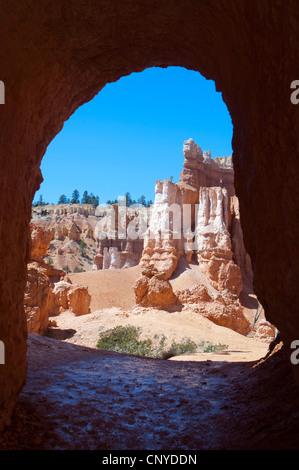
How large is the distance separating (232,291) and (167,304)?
28.0 ft

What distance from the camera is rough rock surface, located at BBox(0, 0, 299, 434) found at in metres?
2.79

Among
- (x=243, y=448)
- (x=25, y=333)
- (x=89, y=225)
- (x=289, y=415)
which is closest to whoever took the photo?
(x=243, y=448)

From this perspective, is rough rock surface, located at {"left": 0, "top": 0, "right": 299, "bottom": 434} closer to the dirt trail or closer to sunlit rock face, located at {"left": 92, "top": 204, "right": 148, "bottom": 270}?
the dirt trail

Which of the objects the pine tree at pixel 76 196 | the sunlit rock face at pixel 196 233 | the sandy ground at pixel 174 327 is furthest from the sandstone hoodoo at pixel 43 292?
the pine tree at pixel 76 196

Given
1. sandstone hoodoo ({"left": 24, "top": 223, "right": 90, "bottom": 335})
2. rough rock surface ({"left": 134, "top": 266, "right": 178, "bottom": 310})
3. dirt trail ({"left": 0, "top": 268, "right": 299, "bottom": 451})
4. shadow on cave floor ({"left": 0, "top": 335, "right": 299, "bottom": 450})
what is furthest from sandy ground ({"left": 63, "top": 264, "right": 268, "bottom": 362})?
shadow on cave floor ({"left": 0, "top": 335, "right": 299, "bottom": 450})

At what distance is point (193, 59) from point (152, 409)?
213 inches

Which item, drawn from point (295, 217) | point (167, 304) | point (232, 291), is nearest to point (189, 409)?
point (295, 217)

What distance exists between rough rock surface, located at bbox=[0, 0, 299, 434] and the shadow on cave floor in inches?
23.9

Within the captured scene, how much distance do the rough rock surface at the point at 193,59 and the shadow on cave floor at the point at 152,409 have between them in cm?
61

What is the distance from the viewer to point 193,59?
212 inches

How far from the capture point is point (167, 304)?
2141 cm

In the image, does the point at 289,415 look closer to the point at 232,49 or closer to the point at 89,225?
the point at 232,49

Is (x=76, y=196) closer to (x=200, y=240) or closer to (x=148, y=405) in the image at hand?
(x=200, y=240)

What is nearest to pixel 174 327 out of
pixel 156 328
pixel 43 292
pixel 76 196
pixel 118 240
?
pixel 156 328
